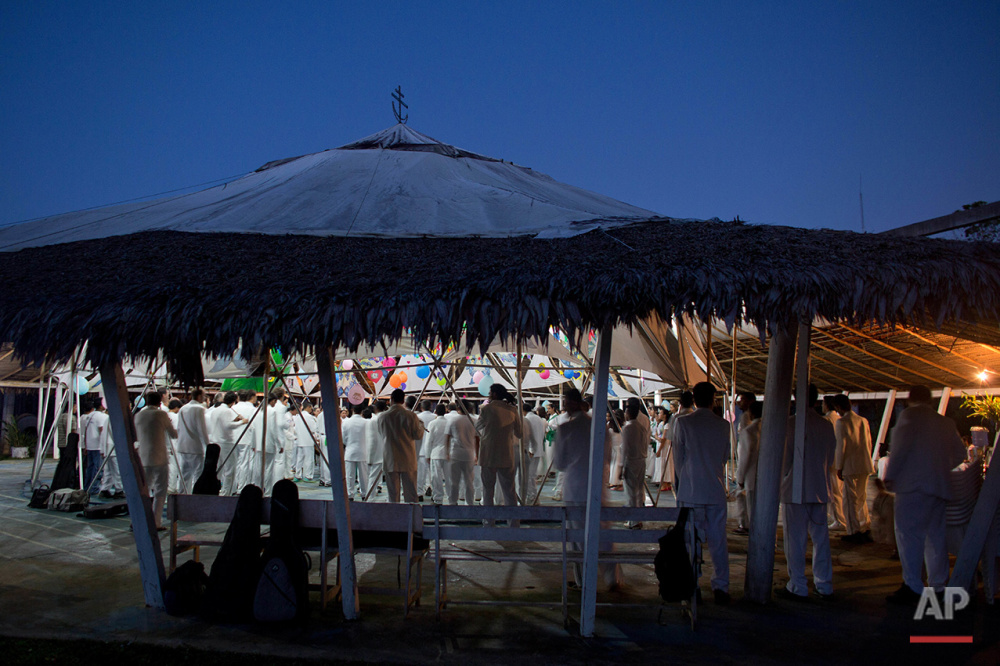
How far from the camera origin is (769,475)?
19.0 feet

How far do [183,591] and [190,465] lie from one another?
6534 mm

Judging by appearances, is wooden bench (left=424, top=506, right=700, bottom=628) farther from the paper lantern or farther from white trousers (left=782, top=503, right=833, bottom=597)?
the paper lantern

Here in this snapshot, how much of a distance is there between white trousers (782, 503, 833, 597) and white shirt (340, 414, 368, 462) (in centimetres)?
832

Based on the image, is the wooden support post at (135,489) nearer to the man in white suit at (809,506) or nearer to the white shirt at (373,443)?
the man in white suit at (809,506)

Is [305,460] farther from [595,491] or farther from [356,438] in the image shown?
[595,491]

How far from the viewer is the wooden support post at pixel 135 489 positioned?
5.53m

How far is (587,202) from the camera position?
7906mm

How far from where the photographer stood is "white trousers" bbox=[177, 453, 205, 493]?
1127cm

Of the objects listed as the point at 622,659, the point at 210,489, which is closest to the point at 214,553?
the point at 210,489

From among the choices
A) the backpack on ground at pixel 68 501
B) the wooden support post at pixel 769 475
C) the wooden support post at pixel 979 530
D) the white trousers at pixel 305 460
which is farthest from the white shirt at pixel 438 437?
the wooden support post at pixel 979 530

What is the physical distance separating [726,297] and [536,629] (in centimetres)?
300

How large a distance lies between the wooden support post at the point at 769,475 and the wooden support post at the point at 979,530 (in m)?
1.65

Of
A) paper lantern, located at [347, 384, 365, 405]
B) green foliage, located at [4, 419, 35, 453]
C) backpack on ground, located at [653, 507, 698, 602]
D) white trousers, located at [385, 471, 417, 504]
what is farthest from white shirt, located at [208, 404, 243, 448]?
green foliage, located at [4, 419, 35, 453]

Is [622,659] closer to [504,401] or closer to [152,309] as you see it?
[152,309]
